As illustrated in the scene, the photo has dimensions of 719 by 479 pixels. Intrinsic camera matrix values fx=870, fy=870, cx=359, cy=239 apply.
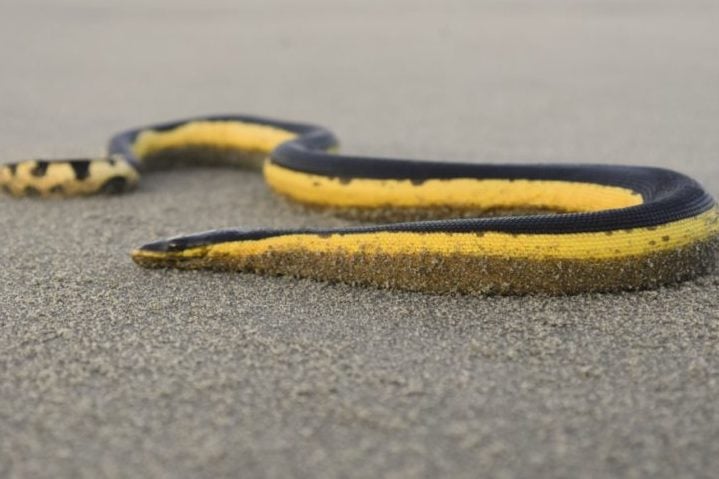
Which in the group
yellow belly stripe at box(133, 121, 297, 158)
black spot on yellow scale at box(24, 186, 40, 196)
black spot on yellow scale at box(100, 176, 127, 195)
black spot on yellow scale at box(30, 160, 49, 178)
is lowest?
black spot on yellow scale at box(24, 186, 40, 196)

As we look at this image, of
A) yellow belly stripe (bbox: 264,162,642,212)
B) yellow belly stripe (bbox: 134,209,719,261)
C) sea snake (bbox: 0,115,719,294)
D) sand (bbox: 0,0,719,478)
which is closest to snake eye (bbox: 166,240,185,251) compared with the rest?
sea snake (bbox: 0,115,719,294)

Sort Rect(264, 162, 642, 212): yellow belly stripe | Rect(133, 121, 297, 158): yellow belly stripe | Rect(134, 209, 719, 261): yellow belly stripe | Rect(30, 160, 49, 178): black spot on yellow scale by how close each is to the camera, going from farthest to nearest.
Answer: Rect(133, 121, 297, 158): yellow belly stripe, Rect(30, 160, 49, 178): black spot on yellow scale, Rect(264, 162, 642, 212): yellow belly stripe, Rect(134, 209, 719, 261): yellow belly stripe

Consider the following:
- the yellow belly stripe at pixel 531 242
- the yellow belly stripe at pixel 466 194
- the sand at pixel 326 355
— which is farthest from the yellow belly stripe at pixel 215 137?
the yellow belly stripe at pixel 531 242

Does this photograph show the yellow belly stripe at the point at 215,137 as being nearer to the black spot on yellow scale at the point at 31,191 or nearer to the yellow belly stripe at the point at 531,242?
the black spot on yellow scale at the point at 31,191

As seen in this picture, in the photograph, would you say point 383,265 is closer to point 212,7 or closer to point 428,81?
point 428,81

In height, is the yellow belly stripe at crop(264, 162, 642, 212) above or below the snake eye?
above

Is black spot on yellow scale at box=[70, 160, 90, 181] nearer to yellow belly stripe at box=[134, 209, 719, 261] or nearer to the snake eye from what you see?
the snake eye

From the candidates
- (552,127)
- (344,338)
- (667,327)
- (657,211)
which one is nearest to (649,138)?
(552,127)

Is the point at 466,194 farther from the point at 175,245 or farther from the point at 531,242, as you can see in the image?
the point at 175,245
